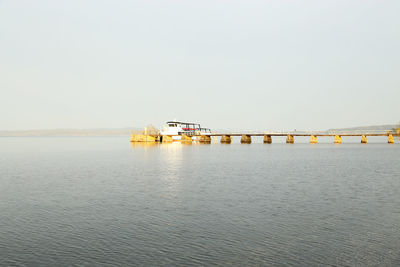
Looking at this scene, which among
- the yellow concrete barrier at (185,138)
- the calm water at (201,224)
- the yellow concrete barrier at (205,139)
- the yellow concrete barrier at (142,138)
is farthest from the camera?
the yellow concrete barrier at (142,138)

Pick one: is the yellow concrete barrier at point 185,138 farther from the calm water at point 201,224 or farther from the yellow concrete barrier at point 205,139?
the calm water at point 201,224

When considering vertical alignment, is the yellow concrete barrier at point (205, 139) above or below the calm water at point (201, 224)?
above

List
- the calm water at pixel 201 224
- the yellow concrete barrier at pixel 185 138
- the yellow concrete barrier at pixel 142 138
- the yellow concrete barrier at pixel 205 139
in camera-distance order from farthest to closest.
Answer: the yellow concrete barrier at pixel 142 138, the yellow concrete barrier at pixel 205 139, the yellow concrete barrier at pixel 185 138, the calm water at pixel 201 224

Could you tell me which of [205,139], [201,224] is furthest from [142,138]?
[201,224]

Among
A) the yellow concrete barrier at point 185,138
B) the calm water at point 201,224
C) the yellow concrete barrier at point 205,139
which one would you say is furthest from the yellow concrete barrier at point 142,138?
the calm water at point 201,224

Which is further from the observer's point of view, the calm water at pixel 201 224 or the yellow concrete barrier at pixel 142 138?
the yellow concrete barrier at pixel 142 138

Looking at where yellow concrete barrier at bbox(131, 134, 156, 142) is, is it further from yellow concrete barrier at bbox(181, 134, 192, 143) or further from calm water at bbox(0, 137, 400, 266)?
calm water at bbox(0, 137, 400, 266)

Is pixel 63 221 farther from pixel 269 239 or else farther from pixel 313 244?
pixel 313 244

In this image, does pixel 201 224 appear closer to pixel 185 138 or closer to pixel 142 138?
pixel 185 138

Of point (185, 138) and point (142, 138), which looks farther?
A: point (142, 138)

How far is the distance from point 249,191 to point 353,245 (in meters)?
14.8

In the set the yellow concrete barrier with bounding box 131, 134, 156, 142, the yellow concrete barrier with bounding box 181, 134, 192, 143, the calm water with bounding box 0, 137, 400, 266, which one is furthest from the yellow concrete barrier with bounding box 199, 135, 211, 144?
the calm water with bounding box 0, 137, 400, 266

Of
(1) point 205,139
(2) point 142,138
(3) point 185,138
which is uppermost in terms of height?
(2) point 142,138

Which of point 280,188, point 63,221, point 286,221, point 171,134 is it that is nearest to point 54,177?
point 63,221
